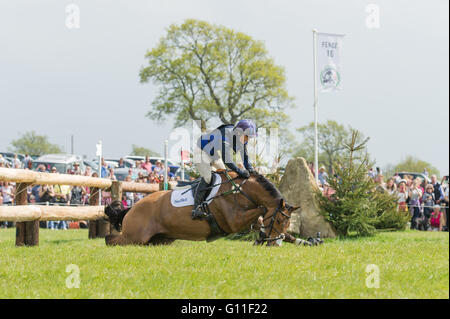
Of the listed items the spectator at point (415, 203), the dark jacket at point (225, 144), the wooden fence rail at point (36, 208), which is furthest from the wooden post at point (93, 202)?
the spectator at point (415, 203)

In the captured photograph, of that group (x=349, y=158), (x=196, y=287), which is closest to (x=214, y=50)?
(x=349, y=158)

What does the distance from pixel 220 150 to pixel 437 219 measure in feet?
48.9

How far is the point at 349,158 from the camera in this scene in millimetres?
14211

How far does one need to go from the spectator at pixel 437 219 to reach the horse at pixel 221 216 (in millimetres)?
13141

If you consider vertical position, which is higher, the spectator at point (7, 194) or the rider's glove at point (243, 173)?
the rider's glove at point (243, 173)

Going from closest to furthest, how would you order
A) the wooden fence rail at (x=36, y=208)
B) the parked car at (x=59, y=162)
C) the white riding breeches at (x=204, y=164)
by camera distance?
the white riding breeches at (x=204, y=164)
the wooden fence rail at (x=36, y=208)
the parked car at (x=59, y=162)

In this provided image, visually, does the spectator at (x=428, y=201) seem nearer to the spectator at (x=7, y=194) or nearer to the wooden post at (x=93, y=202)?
the wooden post at (x=93, y=202)

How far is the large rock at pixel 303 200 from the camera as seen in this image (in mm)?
13867

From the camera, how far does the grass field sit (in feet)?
17.9

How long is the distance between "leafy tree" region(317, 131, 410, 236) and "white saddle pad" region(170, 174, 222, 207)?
15.7 feet

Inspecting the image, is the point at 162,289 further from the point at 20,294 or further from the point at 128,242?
the point at 128,242

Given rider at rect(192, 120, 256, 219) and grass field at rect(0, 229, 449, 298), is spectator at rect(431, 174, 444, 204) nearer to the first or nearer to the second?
grass field at rect(0, 229, 449, 298)

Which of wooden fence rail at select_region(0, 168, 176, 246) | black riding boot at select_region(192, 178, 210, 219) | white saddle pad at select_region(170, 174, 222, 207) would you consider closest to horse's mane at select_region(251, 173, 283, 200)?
white saddle pad at select_region(170, 174, 222, 207)

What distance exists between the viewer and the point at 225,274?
20.8ft
